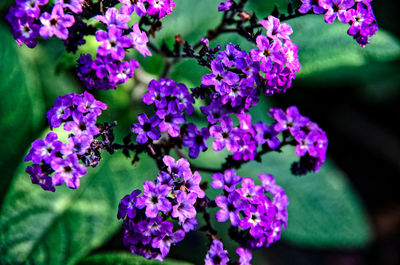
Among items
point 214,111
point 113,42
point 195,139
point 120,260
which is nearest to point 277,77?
point 214,111

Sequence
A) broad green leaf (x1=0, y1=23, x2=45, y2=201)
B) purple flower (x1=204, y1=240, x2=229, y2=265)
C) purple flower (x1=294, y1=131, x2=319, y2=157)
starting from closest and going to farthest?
purple flower (x1=204, y1=240, x2=229, y2=265), purple flower (x1=294, y1=131, x2=319, y2=157), broad green leaf (x1=0, y1=23, x2=45, y2=201)

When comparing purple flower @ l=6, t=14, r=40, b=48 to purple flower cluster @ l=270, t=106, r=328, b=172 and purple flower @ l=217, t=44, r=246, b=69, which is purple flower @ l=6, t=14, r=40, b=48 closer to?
purple flower @ l=217, t=44, r=246, b=69

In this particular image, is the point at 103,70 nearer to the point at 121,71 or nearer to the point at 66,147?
the point at 121,71

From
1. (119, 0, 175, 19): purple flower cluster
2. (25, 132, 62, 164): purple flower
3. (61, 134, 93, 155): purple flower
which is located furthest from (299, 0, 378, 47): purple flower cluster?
(25, 132, 62, 164): purple flower

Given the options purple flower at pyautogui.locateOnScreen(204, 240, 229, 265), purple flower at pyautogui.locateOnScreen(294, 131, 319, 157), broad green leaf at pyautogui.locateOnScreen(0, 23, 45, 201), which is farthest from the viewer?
broad green leaf at pyautogui.locateOnScreen(0, 23, 45, 201)

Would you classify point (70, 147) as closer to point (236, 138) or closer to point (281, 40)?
point (236, 138)

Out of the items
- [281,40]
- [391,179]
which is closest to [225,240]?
[281,40]
